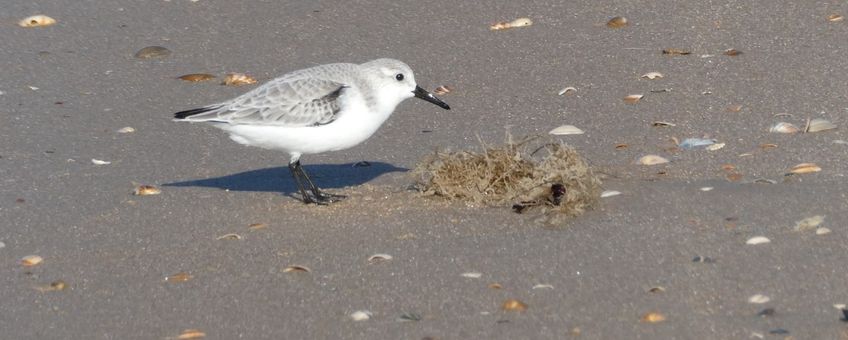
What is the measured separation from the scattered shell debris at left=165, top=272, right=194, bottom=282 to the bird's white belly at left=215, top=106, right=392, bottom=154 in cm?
102

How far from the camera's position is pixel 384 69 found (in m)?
6.08

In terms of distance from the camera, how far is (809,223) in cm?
534

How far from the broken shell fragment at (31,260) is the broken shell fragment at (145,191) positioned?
0.79m

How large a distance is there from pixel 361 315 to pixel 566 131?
229cm

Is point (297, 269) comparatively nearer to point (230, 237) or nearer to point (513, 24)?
point (230, 237)

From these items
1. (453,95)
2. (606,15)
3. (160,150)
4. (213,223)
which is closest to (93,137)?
(160,150)

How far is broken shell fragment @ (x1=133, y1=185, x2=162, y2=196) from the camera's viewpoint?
6.14m

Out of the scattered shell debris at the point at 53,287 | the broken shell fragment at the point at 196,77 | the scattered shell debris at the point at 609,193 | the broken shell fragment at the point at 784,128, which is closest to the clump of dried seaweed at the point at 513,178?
the scattered shell debris at the point at 609,193

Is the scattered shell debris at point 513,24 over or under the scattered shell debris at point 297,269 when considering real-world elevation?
over

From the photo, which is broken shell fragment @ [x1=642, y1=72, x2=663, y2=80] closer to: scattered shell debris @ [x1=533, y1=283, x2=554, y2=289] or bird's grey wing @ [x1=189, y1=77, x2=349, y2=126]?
bird's grey wing @ [x1=189, y1=77, x2=349, y2=126]

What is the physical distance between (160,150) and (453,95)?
1686mm

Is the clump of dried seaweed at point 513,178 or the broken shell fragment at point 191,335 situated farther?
the clump of dried seaweed at point 513,178

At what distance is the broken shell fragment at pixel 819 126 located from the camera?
21.1 ft

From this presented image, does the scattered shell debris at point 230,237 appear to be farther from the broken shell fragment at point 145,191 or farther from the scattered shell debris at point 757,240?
the scattered shell debris at point 757,240
